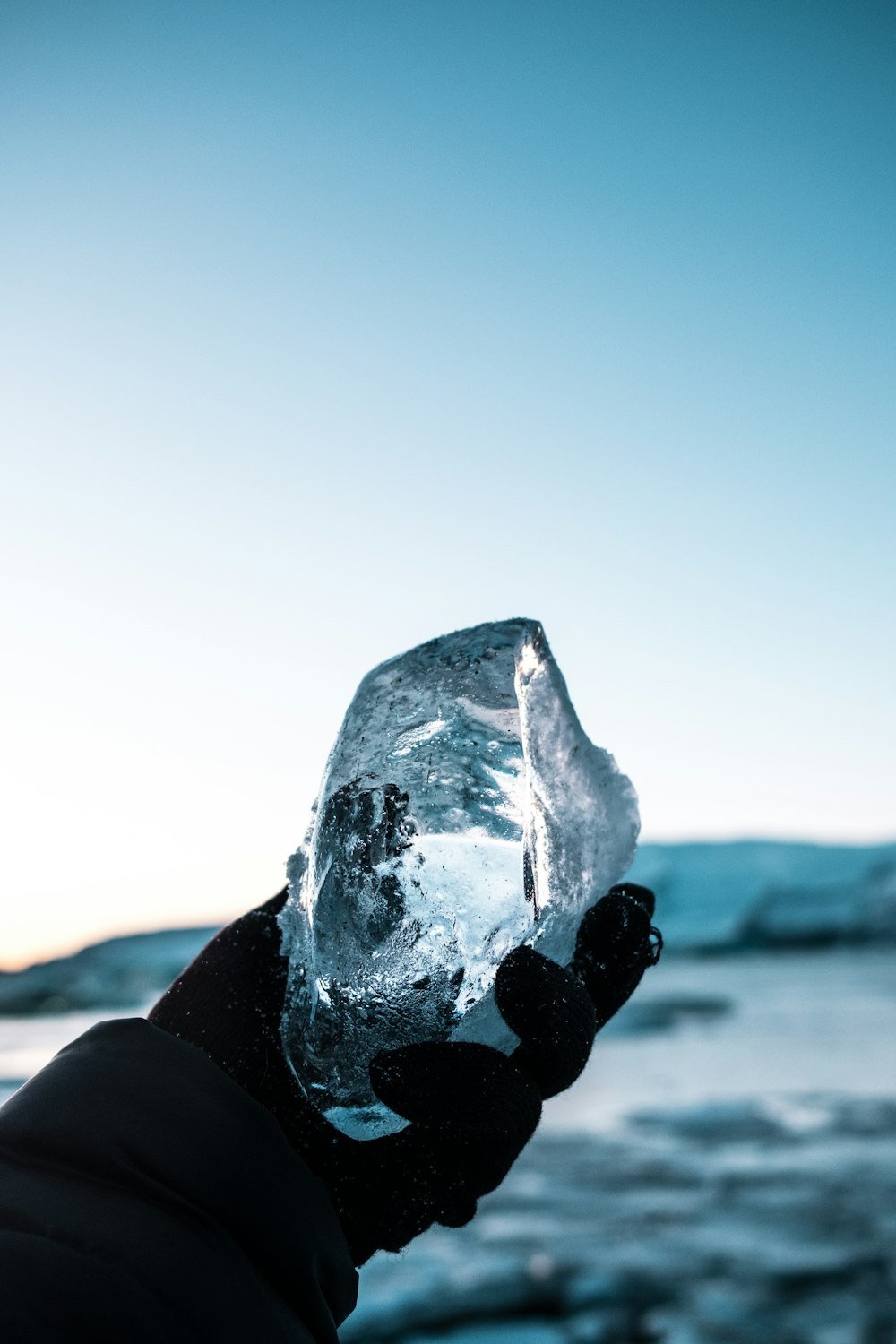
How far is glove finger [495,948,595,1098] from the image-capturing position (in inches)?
49.3

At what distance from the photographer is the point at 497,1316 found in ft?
12.1

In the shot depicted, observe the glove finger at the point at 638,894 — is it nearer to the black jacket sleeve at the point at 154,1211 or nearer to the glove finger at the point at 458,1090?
the glove finger at the point at 458,1090

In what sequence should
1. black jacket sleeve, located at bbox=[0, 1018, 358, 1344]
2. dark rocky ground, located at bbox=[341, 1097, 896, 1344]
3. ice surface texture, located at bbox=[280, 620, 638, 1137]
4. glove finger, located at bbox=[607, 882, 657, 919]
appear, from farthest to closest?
dark rocky ground, located at bbox=[341, 1097, 896, 1344], glove finger, located at bbox=[607, 882, 657, 919], ice surface texture, located at bbox=[280, 620, 638, 1137], black jacket sleeve, located at bbox=[0, 1018, 358, 1344]

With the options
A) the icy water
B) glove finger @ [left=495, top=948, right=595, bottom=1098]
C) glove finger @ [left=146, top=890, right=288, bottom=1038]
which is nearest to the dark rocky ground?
the icy water

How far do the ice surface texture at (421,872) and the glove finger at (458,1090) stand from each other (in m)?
0.12

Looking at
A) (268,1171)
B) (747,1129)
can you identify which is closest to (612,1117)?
(747,1129)

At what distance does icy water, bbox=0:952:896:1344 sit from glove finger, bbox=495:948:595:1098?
2797 millimetres

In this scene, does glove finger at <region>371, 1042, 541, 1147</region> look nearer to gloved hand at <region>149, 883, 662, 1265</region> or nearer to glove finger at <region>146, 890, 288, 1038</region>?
gloved hand at <region>149, 883, 662, 1265</region>

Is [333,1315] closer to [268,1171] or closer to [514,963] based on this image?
[268,1171]

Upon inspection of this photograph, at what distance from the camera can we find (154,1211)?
982mm

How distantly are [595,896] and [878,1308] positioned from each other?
3092mm

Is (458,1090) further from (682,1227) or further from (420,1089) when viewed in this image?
(682,1227)

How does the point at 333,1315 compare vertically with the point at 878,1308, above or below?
above

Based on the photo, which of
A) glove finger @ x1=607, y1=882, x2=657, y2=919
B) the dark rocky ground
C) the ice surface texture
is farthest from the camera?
the dark rocky ground
